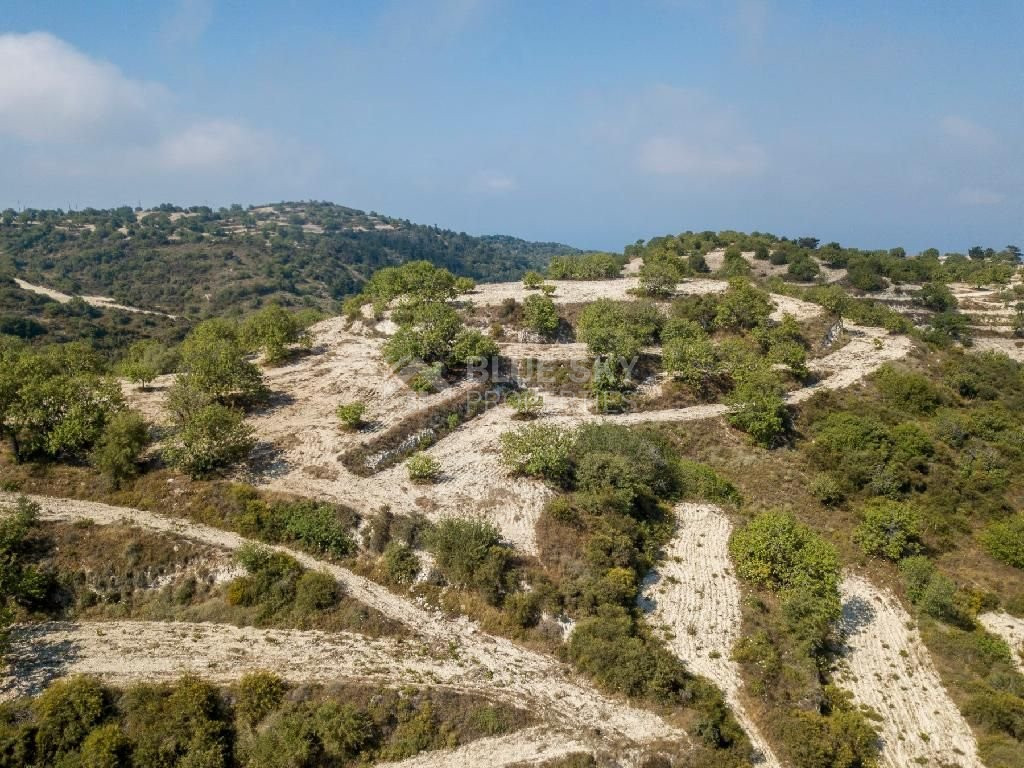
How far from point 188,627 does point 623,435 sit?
1002 inches

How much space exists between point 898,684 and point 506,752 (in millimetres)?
18004

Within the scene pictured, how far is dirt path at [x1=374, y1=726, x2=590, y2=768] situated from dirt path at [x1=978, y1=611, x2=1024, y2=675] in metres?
22.8

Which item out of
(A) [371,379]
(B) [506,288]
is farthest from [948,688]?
(B) [506,288]

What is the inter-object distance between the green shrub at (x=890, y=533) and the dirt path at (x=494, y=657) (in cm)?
1925

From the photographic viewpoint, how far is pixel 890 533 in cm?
3192

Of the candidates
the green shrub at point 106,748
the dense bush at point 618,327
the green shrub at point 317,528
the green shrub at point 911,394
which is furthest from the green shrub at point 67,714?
the green shrub at point 911,394

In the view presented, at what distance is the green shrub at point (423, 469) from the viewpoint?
33219 millimetres

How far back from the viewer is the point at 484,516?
30.4m

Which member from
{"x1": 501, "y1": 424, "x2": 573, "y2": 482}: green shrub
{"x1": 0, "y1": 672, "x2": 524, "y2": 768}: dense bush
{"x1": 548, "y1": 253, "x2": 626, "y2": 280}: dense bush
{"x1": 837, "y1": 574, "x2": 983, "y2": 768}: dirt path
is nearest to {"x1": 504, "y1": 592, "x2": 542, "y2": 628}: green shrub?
{"x1": 0, "y1": 672, "x2": 524, "y2": 768}: dense bush

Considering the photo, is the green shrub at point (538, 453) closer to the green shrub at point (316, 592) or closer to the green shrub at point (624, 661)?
the green shrub at point (624, 661)

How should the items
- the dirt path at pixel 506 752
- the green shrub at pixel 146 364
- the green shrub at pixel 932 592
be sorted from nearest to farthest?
the dirt path at pixel 506 752 → the green shrub at pixel 932 592 → the green shrub at pixel 146 364

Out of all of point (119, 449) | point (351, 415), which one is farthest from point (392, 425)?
point (119, 449)

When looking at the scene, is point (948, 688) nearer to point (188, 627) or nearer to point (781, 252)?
point (188, 627)

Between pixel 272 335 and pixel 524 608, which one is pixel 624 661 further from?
pixel 272 335
